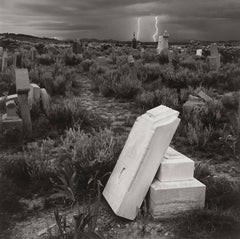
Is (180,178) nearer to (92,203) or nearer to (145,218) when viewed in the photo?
(145,218)

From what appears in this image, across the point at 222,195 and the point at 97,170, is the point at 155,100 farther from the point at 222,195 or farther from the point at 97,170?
the point at 97,170

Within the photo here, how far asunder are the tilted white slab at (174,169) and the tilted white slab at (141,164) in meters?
0.09

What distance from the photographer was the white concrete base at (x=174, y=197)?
3.75 meters

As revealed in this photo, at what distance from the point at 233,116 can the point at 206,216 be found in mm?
4327

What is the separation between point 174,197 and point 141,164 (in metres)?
0.48

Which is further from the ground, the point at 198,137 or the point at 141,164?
the point at 141,164

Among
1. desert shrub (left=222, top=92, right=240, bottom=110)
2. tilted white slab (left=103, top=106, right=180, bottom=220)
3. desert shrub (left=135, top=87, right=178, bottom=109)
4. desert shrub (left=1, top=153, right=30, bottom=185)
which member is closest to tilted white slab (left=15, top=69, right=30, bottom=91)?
desert shrub (left=1, top=153, right=30, bottom=185)

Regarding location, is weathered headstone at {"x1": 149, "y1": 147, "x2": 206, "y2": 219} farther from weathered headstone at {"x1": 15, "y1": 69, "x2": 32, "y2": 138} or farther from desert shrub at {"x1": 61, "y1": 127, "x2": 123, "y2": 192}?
weathered headstone at {"x1": 15, "y1": 69, "x2": 32, "y2": 138}

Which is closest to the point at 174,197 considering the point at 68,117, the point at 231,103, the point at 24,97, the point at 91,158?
the point at 91,158

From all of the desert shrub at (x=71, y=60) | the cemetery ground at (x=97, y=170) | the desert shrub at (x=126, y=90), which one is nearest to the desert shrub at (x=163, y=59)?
the desert shrub at (x=71, y=60)

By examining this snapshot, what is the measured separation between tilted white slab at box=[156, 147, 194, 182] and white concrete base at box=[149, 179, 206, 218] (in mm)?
56

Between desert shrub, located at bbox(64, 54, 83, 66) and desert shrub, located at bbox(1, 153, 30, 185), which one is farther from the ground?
desert shrub, located at bbox(64, 54, 83, 66)

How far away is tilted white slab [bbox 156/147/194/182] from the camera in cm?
385

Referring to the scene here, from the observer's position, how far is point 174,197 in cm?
380
